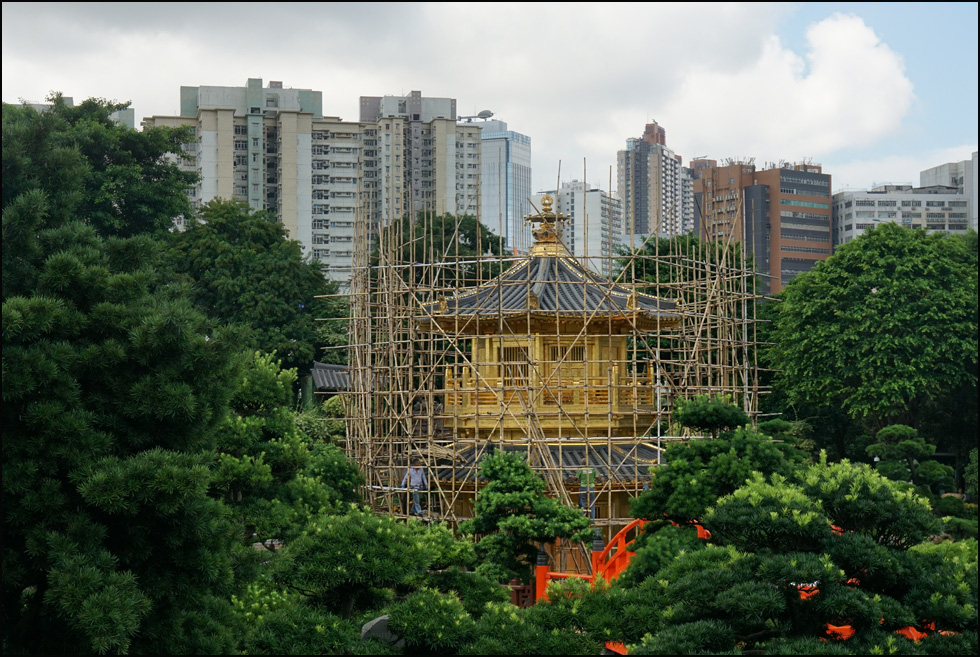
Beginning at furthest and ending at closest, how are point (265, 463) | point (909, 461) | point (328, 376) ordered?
point (328, 376)
point (909, 461)
point (265, 463)

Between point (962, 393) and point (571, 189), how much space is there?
7532 cm

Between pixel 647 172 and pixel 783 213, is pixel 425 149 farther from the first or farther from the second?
pixel 647 172

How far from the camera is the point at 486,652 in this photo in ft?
42.6

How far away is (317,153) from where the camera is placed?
86.5 m

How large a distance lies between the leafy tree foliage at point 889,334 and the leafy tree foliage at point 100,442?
100.0 feet

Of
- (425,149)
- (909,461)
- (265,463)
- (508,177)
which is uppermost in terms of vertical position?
(425,149)

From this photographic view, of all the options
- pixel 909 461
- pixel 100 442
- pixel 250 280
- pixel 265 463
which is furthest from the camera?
pixel 250 280

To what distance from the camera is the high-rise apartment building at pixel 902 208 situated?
96688 mm

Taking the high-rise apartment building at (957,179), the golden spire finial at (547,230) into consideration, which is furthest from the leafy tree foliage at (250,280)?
the high-rise apartment building at (957,179)

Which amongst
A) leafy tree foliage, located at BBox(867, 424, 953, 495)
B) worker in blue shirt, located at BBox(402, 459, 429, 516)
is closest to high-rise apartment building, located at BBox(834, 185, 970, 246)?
leafy tree foliage, located at BBox(867, 424, 953, 495)

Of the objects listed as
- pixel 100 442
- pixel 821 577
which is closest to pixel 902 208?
pixel 821 577

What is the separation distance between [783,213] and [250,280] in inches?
2297

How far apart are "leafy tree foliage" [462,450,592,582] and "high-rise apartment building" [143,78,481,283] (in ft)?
180

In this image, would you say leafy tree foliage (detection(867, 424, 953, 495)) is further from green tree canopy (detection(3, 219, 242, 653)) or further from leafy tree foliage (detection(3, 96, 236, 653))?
green tree canopy (detection(3, 219, 242, 653))
